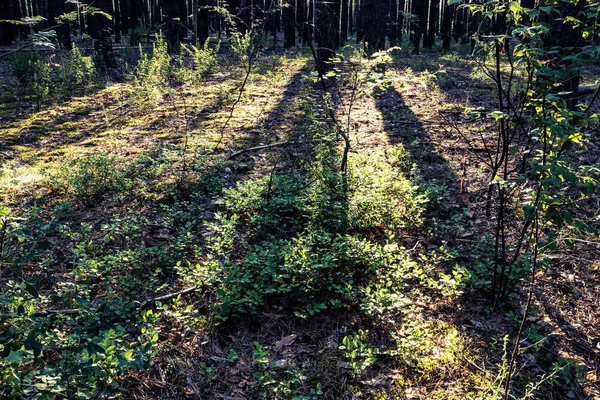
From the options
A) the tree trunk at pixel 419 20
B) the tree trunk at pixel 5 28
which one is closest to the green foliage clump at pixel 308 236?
the tree trunk at pixel 419 20

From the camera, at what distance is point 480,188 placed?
5246 mm

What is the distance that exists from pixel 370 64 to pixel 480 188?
2.19m

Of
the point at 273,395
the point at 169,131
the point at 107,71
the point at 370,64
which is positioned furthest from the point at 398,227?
the point at 107,71

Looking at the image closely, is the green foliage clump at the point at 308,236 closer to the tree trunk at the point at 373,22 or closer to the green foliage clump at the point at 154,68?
the green foliage clump at the point at 154,68

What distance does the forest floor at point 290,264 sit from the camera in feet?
9.21

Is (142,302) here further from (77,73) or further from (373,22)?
(373,22)

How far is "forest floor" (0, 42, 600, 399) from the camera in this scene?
2.81 metres

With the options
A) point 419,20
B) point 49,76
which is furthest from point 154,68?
point 419,20

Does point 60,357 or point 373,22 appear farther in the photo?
point 373,22

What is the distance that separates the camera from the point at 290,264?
3.50 m

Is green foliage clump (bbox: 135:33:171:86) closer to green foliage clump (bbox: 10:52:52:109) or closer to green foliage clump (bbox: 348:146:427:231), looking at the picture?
green foliage clump (bbox: 10:52:52:109)

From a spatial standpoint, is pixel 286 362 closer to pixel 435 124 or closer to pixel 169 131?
pixel 169 131

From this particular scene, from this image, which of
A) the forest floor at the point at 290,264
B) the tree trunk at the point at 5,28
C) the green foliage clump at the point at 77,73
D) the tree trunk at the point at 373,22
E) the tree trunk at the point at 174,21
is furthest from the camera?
the tree trunk at the point at 5,28

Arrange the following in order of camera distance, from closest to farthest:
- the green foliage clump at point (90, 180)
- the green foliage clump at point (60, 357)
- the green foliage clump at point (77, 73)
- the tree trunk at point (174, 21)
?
the green foliage clump at point (60, 357), the green foliage clump at point (90, 180), the green foliage clump at point (77, 73), the tree trunk at point (174, 21)
